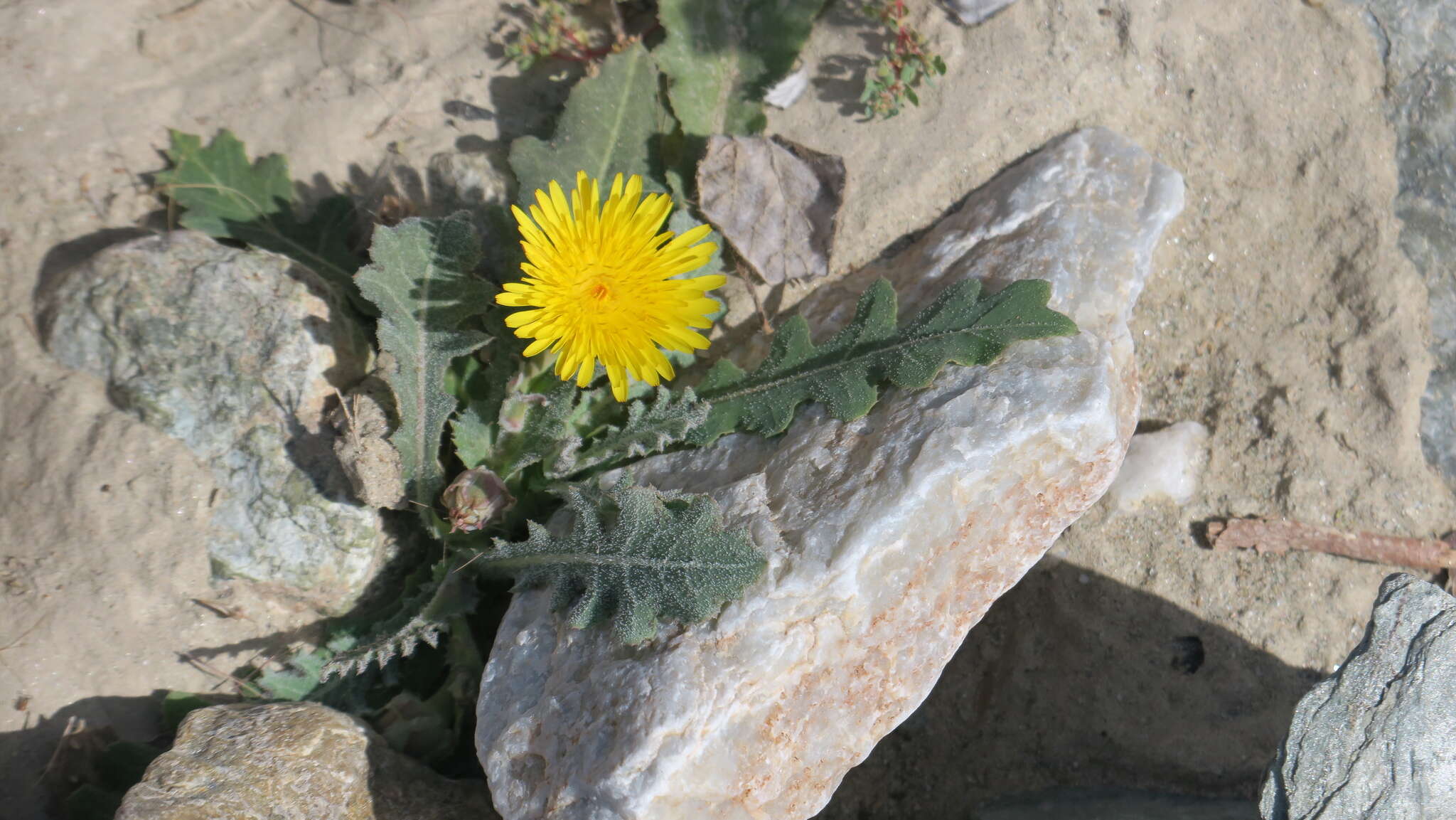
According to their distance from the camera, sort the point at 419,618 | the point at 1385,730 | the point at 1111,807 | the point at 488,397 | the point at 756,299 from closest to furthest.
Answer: the point at 1385,730, the point at 419,618, the point at 1111,807, the point at 488,397, the point at 756,299

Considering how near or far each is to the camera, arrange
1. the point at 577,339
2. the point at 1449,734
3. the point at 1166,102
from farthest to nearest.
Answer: the point at 1166,102 < the point at 577,339 < the point at 1449,734

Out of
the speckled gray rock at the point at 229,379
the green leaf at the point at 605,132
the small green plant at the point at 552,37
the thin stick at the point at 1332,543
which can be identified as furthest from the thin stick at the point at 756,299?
the thin stick at the point at 1332,543

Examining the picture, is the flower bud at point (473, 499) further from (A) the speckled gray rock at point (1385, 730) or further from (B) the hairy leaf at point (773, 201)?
(A) the speckled gray rock at point (1385, 730)

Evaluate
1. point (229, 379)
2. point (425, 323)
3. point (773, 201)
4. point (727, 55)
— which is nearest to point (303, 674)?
point (229, 379)

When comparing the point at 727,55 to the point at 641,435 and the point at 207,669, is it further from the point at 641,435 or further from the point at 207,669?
the point at 207,669

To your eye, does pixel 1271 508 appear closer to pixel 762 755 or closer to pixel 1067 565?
pixel 1067 565

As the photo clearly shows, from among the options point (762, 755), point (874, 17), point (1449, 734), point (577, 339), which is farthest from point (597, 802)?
point (874, 17)
